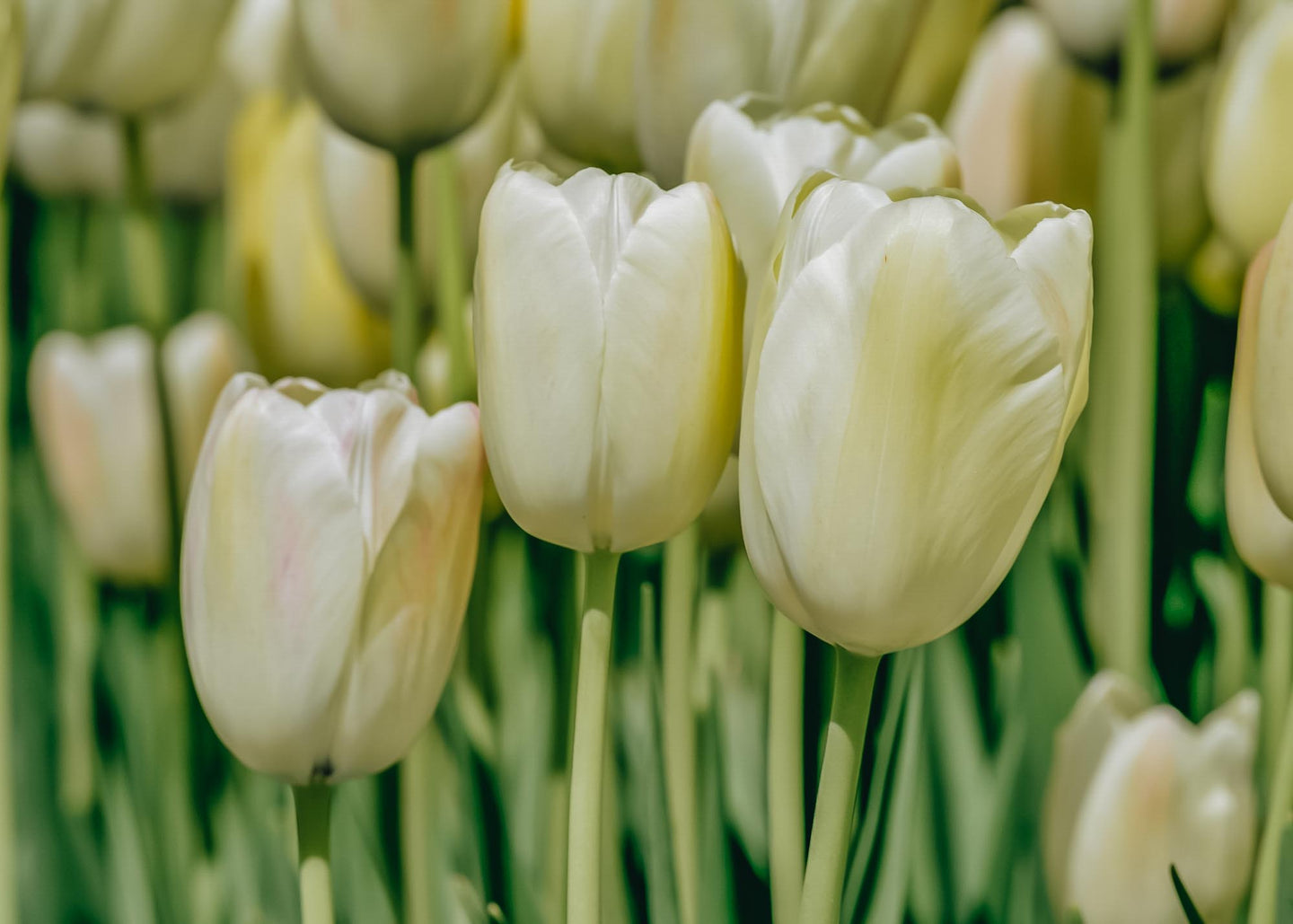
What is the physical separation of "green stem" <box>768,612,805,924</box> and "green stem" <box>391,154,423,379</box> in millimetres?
175

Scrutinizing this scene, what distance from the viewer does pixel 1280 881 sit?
360mm

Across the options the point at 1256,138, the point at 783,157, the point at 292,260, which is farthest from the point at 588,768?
the point at 292,260

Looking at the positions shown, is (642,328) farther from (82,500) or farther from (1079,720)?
A: (82,500)

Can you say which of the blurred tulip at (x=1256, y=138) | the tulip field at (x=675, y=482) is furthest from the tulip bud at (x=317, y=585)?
the blurred tulip at (x=1256, y=138)

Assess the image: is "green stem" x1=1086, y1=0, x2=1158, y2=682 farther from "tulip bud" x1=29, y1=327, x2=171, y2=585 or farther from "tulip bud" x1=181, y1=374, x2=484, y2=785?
"tulip bud" x1=29, y1=327, x2=171, y2=585

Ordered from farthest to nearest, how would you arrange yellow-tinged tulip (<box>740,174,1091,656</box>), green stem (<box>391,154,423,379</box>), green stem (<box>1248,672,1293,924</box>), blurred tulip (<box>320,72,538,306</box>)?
1. blurred tulip (<box>320,72,538,306</box>)
2. green stem (<box>391,154,423,379</box>)
3. green stem (<box>1248,672,1293,924</box>)
4. yellow-tinged tulip (<box>740,174,1091,656</box>)

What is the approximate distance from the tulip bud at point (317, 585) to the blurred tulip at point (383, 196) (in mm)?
253

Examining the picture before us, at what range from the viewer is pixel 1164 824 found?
35 centimetres

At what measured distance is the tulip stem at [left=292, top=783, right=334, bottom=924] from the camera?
0.30 meters

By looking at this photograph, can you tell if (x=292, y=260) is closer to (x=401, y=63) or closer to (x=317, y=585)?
(x=401, y=63)

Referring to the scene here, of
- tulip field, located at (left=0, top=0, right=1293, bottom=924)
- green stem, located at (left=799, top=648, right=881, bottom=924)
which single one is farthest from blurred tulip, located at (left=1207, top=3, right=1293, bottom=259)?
green stem, located at (left=799, top=648, right=881, bottom=924)

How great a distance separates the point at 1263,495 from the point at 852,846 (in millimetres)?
187

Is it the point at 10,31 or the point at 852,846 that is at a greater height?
the point at 10,31

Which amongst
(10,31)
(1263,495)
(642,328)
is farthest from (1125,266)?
(10,31)
